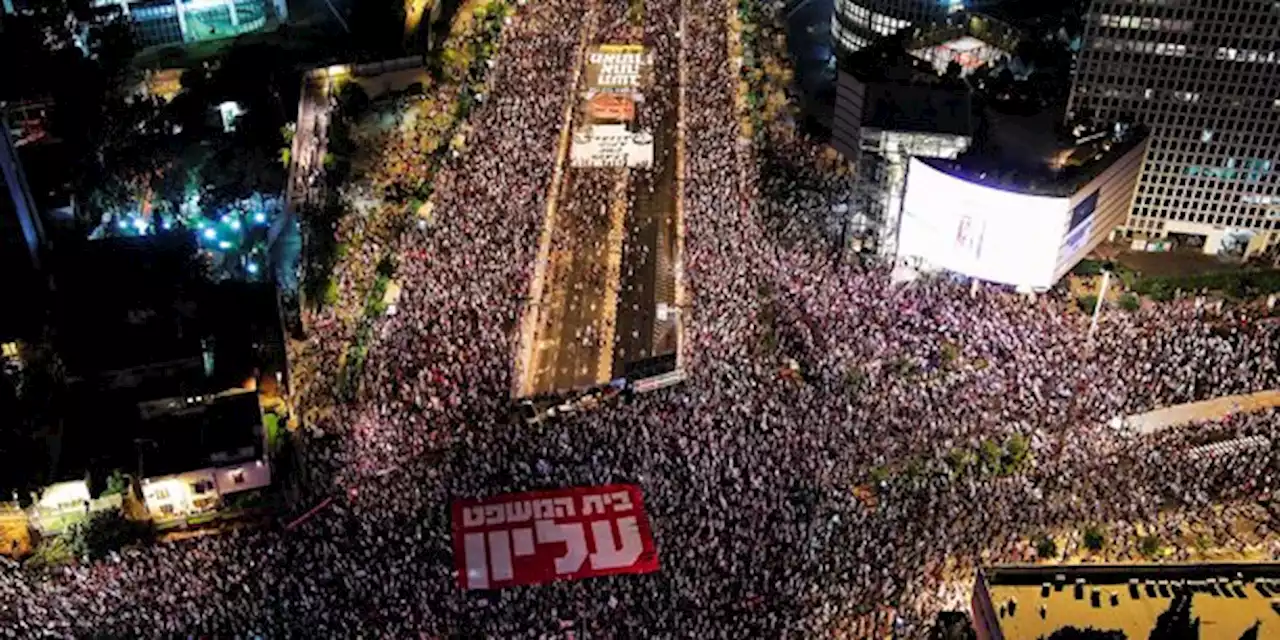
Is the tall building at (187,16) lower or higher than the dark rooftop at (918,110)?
lower

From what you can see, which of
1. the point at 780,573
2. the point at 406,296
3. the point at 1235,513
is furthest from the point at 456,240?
the point at 1235,513

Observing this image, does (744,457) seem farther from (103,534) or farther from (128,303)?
(128,303)

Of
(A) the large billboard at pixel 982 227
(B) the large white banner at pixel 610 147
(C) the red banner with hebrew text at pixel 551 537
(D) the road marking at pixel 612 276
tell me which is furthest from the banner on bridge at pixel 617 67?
(C) the red banner with hebrew text at pixel 551 537

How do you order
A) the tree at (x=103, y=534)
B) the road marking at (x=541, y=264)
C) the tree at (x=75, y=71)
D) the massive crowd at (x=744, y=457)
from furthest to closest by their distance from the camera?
the tree at (x=75, y=71) < the road marking at (x=541, y=264) < the tree at (x=103, y=534) < the massive crowd at (x=744, y=457)

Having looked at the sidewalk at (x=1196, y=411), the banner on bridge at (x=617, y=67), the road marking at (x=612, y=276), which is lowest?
the road marking at (x=612, y=276)

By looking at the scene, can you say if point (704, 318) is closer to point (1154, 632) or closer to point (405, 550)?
point (405, 550)

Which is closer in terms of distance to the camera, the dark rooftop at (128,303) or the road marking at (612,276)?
the dark rooftop at (128,303)

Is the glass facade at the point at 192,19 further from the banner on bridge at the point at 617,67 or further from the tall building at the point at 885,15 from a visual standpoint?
the tall building at the point at 885,15
